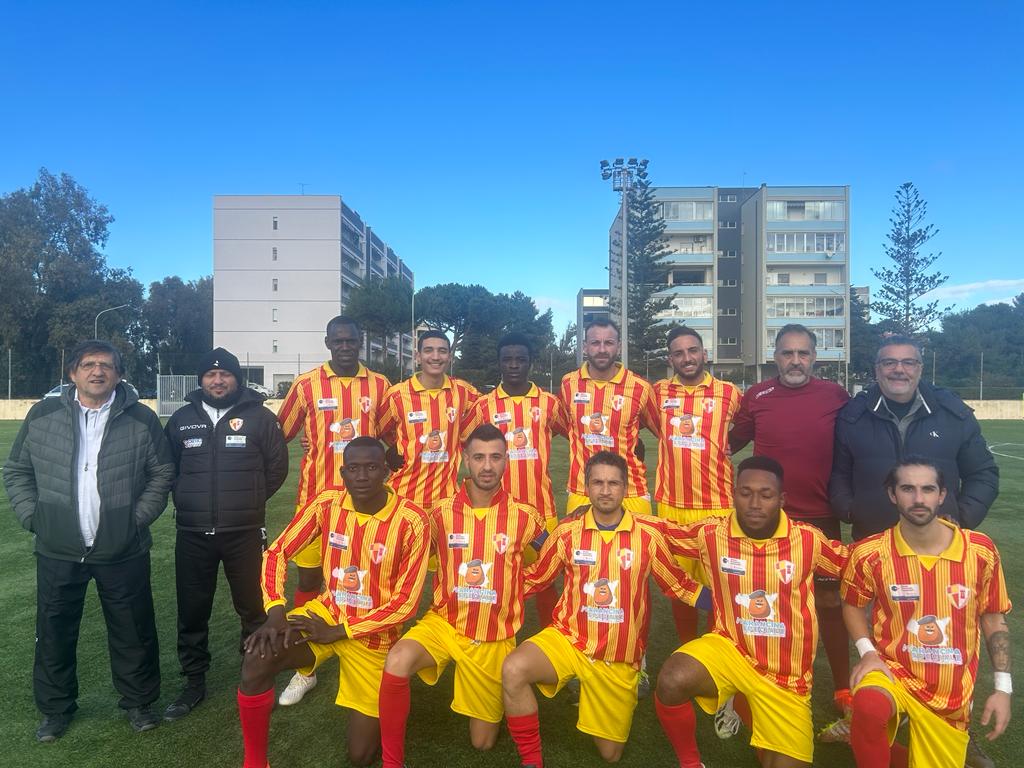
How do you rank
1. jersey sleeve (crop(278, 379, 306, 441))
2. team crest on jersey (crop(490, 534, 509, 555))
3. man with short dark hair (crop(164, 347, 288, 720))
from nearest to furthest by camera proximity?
team crest on jersey (crop(490, 534, 509, 555)) → man with short dark hair (crop(164, 347, 288, 720)) → jersey sleeve (crop(278, 379, 306, 441))

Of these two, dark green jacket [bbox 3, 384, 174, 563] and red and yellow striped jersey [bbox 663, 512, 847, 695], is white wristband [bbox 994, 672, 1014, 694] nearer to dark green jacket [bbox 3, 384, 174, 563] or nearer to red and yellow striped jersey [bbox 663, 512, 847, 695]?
red and yellow striped jersey [bbox 663, 512, 847, 695]

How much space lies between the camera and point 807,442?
12.2 ft

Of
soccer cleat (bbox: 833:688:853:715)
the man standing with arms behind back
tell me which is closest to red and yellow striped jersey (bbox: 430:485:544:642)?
the man standing with arms behind back

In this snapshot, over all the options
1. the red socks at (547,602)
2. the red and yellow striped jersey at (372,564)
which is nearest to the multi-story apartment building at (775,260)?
the red socks at (547,602)

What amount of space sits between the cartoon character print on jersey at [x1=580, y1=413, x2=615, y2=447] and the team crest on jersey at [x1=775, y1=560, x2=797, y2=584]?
144 centimetres

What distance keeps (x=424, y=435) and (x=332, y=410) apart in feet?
2.15

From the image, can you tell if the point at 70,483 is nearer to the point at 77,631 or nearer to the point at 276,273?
the point at 77,631

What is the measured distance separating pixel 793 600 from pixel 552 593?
149cm

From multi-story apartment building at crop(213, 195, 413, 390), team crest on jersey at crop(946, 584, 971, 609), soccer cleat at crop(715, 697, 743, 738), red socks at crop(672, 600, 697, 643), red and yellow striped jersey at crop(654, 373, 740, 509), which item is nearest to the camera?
team crest on jersey at crop(946, 584, 971, 609)

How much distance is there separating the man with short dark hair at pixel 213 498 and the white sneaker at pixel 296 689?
0.45m

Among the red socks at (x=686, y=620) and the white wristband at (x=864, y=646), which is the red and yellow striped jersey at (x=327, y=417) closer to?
the red socks at (x=686, y=620)

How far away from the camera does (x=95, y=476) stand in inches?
133

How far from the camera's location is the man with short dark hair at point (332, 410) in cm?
441

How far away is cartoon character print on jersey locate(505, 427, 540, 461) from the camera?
4285 mm
